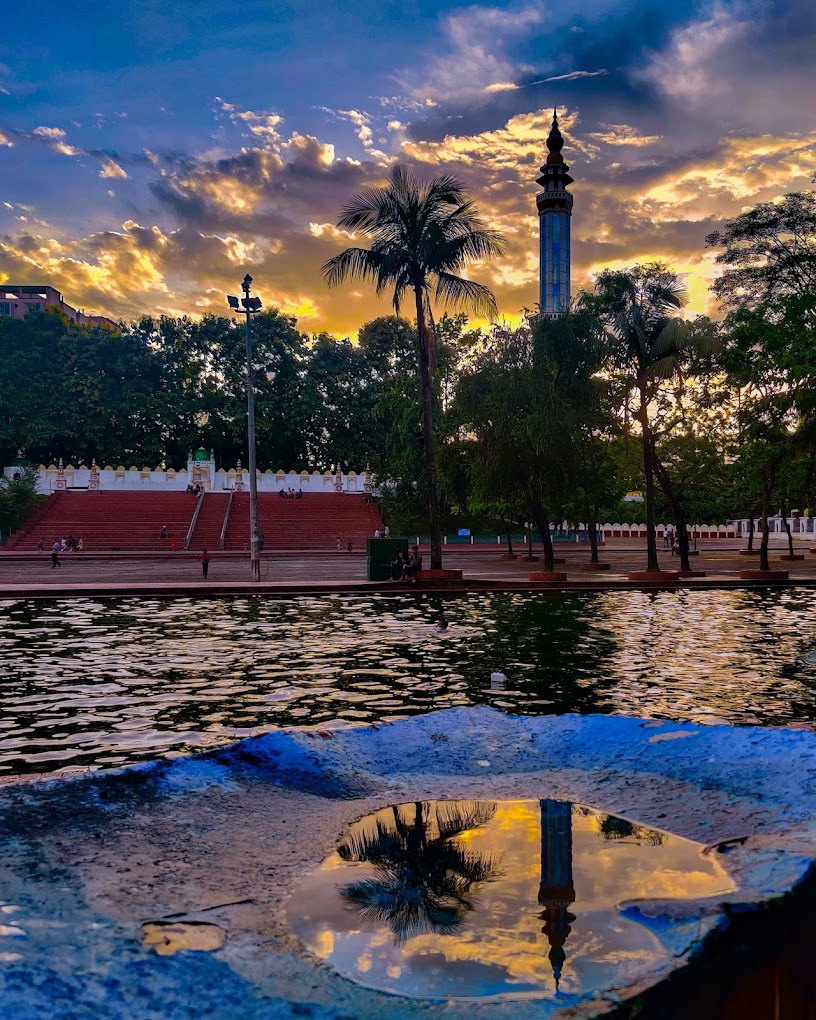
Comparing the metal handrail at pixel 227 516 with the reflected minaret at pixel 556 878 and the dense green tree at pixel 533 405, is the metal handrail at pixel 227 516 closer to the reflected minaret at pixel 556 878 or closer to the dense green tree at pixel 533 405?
the dense green tree at pixel 533 405

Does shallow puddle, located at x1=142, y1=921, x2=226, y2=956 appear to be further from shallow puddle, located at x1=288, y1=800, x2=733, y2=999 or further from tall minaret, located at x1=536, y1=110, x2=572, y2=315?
tall minaret, located at x1=536, y1=110, x2=572, y2=315

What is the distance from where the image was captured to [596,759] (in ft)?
20.5

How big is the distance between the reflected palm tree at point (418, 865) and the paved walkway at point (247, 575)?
17647 millimetres

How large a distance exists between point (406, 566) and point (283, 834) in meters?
19.6

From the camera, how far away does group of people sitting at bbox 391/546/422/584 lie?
2405cm

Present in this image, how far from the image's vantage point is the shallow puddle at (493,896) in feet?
11.0

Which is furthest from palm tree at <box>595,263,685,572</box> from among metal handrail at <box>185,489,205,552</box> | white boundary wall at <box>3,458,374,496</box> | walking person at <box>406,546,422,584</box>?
white boundary wall at <box>3,458,374,496</box>

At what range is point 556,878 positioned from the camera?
14.2 feet

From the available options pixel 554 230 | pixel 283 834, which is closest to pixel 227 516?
pixel 283 834

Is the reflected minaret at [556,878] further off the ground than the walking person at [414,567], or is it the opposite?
the walking person at [414,567]

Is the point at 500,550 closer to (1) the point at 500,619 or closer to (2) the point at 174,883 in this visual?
(1) the point at 500,619

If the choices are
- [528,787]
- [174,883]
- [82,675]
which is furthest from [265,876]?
[82,675]

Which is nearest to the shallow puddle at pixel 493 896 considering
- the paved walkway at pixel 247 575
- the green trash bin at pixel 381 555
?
the paved walkway at pixel 247 575

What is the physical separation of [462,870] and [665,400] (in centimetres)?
2629
